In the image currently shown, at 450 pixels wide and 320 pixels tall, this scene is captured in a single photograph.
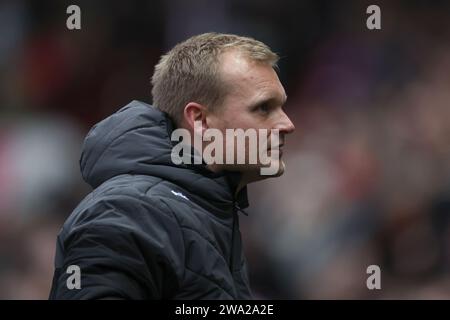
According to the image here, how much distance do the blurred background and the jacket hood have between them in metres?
2.01

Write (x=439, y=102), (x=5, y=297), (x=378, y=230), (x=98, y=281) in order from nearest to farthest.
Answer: (x=98, y=281), (x=5, y=297), (x=378, y=230), (x=439, y=102)

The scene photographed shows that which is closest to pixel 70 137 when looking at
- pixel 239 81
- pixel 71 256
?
pixel 239 81

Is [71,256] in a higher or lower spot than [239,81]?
lower

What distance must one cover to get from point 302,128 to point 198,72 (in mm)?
2606

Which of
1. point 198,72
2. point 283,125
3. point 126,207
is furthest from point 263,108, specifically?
point 126,207

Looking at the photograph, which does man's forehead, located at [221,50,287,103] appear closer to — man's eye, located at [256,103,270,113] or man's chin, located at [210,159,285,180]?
man's eye, located at [256,103,270,113]

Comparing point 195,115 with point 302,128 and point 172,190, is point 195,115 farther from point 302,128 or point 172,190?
point 302,128

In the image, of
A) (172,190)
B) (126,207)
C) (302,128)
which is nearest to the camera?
(126,207)

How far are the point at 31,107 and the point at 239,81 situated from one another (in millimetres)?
2740

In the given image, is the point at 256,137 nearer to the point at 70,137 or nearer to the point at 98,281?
the point at 98,281

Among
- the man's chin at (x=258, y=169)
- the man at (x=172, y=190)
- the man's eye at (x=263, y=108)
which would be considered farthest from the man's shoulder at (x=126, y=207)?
the man's eye at (x=263, y=108)

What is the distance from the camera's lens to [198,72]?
2.12 m

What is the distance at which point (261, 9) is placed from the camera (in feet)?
16.7
